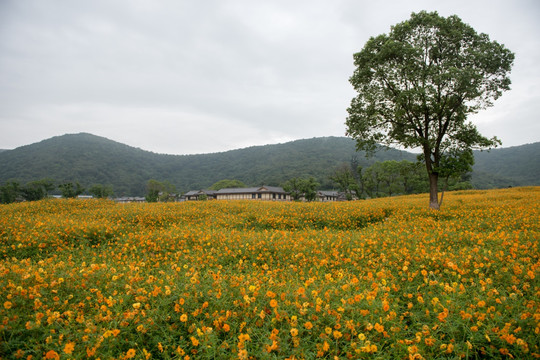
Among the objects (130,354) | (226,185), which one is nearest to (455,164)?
(130,354)

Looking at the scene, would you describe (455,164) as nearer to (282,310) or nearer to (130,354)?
(282,310)

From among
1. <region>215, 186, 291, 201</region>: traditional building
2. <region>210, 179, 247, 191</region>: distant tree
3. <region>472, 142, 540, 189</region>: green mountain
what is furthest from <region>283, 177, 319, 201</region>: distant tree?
<region>472, 142, 540, 189</region>: green mountain

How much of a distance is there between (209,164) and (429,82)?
138m

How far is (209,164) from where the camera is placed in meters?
146

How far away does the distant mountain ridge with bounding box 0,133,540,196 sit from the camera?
104062 millimetres

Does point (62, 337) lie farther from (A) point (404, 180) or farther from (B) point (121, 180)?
(B) point (121, 180)

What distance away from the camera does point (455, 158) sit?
49.3ft

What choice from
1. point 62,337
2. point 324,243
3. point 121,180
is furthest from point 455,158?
point 121,180

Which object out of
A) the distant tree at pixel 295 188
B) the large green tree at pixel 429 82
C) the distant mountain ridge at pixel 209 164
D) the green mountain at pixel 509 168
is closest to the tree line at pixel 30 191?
the distant mountain ridge at pixel 209 164

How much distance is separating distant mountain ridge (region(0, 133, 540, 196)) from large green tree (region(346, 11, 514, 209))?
7894 centimetres

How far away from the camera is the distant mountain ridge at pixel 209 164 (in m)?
104

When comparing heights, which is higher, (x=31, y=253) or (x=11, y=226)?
(x=11, y=226)

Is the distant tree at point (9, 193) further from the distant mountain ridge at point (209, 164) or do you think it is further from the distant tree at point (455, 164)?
the distant tree at point (455, 164)

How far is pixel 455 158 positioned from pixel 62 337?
17.8 meters
